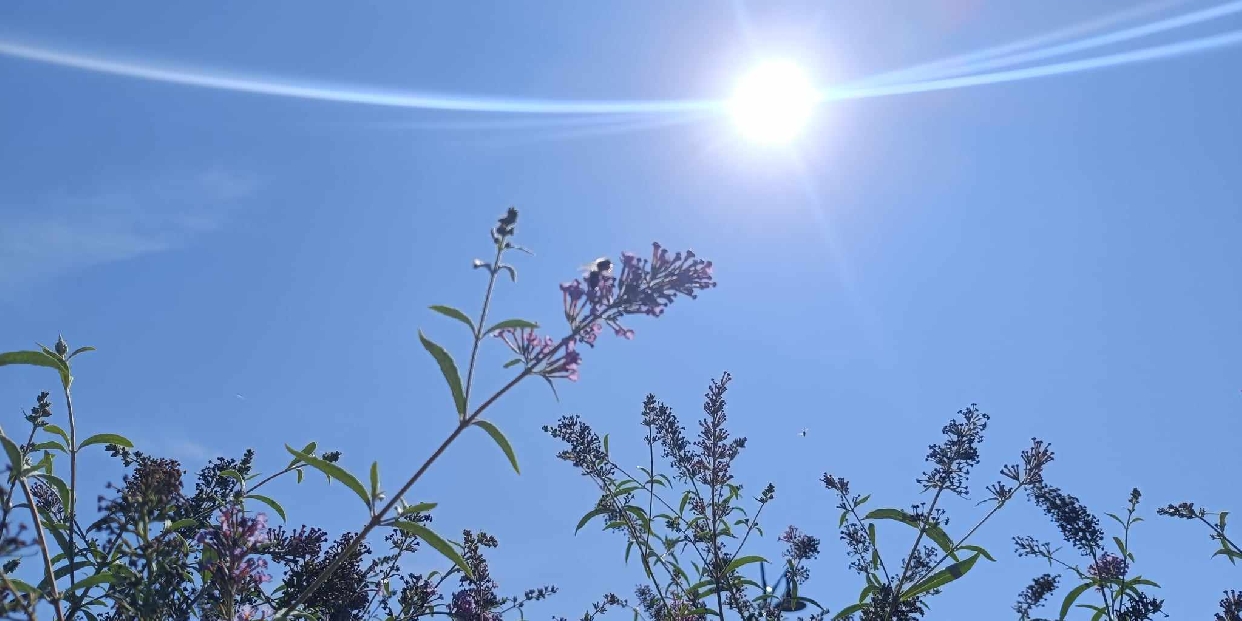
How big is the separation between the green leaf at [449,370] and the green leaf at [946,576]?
2.51 metres

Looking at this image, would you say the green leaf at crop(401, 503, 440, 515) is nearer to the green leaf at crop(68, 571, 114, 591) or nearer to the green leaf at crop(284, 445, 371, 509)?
the green leaf at crop(284, 445, 371, 509)

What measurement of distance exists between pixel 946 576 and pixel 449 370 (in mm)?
2782

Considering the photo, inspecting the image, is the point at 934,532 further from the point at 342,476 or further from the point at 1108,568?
the point at 342,476

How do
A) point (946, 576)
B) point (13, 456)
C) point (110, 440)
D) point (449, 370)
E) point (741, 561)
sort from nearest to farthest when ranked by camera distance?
point (13, 456) < point (449, 370) < point (110, 440) < point (946, 576) < point (741, 561)

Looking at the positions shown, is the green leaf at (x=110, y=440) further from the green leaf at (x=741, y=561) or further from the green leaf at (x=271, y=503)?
the green leaf at (x=741, y=561)

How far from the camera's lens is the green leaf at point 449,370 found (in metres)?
2.67

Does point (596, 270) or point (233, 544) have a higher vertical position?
point (596, 270)

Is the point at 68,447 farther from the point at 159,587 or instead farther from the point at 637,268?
the point at 637,268

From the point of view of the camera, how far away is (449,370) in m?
2.69

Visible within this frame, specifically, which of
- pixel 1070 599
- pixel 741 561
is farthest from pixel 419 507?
pixel 1070 599

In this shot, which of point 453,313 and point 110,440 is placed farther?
point 110,440

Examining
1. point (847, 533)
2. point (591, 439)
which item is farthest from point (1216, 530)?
point (591, 439)

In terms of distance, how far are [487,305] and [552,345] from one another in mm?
417

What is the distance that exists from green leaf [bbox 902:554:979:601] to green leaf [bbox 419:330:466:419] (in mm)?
2506
